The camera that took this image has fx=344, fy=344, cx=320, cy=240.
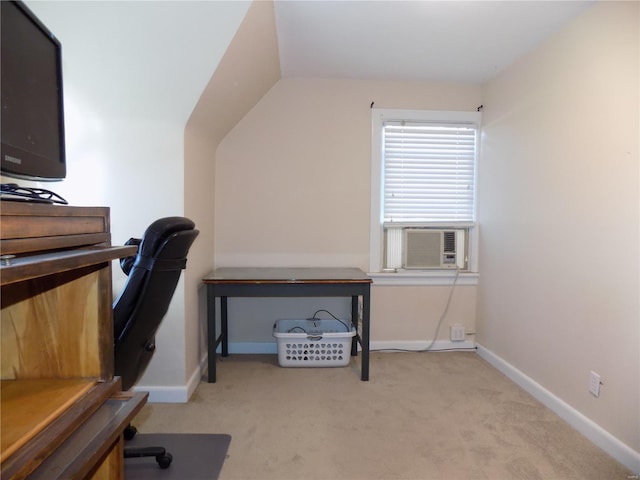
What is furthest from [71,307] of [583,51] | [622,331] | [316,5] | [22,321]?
[583,51]

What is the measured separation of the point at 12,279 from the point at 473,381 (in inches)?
105

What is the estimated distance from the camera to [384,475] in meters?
1.54

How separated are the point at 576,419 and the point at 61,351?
2.41m

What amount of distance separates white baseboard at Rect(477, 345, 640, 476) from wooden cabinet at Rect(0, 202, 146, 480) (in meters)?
2.10

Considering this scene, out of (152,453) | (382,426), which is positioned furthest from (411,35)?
(152,453)

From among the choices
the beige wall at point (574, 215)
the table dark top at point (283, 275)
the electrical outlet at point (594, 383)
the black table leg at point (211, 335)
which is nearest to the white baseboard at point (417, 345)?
the beige wall at point (574, 215)

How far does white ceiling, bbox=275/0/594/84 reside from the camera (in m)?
1.92

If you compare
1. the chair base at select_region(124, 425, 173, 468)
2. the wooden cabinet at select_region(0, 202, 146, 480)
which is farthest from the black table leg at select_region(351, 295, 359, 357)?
the wooden cabinet at select_region(0, 202, 146, 480)

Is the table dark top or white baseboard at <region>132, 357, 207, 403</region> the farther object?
the table dark top

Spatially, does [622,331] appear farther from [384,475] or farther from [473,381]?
[384,475]

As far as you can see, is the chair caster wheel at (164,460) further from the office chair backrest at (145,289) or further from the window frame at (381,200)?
the window frame at (381,200)

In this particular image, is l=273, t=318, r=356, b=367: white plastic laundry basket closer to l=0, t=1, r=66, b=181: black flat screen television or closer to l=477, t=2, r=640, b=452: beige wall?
l=477, t=2, r=640, b=452: beige wall

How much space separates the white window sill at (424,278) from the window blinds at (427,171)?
461 mm

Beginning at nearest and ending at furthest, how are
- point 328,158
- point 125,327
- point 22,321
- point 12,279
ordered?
point 12,279 < point 22,321 < point 125,327 < point 328,158
